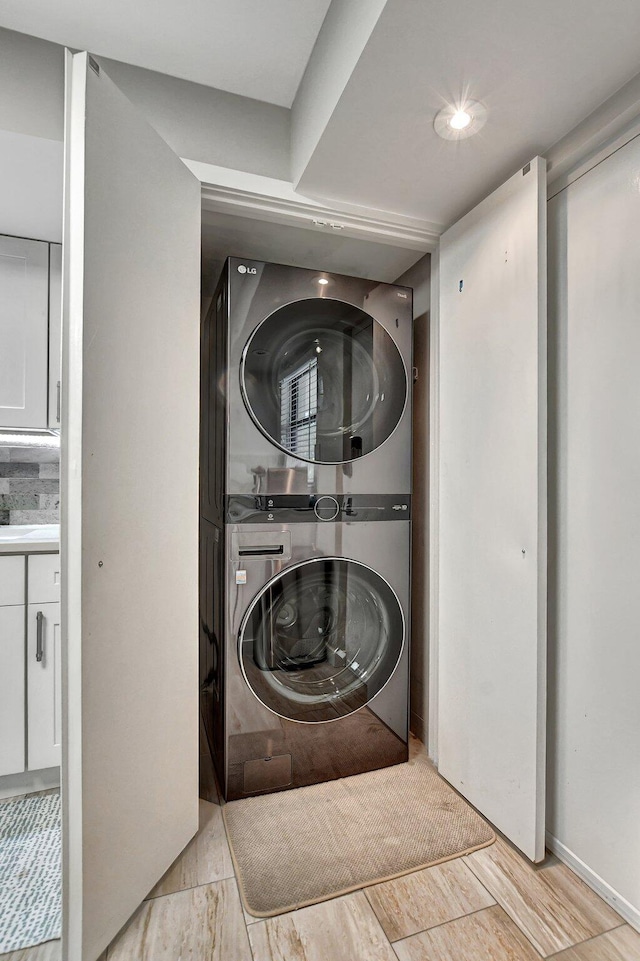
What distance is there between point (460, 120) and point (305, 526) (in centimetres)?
129

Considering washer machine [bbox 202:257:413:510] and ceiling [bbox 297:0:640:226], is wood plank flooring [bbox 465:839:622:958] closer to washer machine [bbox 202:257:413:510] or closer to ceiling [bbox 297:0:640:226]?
washer machine [bbox 202:257:413:510]

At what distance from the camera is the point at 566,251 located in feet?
4.67

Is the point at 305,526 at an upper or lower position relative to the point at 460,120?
lower

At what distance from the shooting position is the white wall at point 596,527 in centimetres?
121

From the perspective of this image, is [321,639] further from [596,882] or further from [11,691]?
[11,691]

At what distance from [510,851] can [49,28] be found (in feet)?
8.97

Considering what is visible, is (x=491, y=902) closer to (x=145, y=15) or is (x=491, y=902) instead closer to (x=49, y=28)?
(x=145, y=15)

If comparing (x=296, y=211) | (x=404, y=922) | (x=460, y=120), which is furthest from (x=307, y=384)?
(x=404, y=922)

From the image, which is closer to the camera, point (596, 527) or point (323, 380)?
point (596, 527)

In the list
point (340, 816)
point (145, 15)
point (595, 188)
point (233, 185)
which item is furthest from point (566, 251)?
point (340, 816)

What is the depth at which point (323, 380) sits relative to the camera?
178 centimetres

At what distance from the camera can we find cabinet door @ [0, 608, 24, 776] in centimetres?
172

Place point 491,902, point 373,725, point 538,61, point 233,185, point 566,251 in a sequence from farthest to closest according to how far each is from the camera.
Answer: point 373,725 → point 233,185 → point 566,251 → point 491,902 → point 538,61

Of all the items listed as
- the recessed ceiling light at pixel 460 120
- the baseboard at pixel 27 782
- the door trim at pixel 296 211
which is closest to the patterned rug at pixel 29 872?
the baseboard at pixel 27 782
